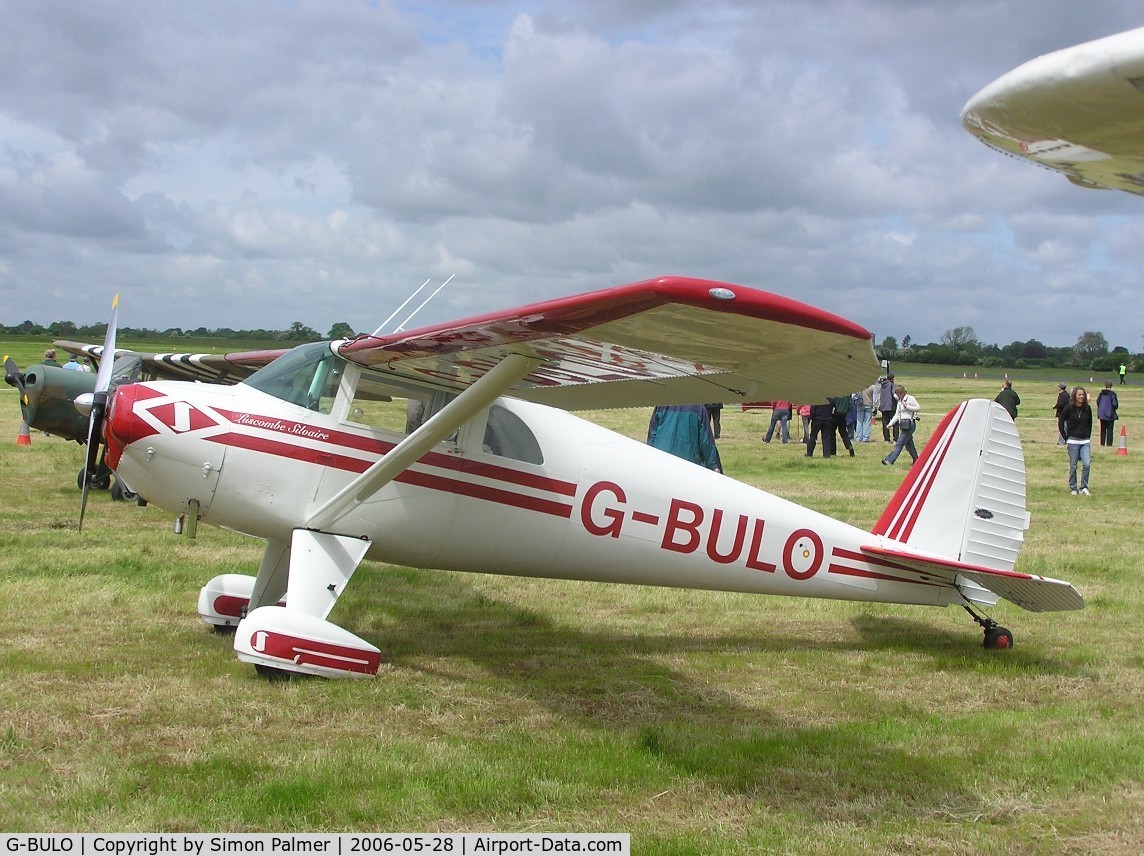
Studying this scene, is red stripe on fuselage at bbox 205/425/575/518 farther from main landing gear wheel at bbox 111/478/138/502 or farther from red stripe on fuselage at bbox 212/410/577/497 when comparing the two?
main landing gear wheel at bbox 111/478/138/502

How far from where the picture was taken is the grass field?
411 cm

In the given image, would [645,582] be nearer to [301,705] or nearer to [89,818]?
[301,705]

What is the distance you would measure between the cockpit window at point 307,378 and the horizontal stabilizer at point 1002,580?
4017 millimetres

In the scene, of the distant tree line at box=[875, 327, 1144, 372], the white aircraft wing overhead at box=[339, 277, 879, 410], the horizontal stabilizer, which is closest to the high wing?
the white aircraft wing overhead at box=[339, 277, 879, 410]

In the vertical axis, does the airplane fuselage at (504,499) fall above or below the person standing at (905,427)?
below

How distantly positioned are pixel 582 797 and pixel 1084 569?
7.70 metres

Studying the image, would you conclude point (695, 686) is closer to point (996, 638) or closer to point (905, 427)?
point (996, 638)

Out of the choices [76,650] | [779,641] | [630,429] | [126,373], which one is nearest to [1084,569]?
[779,641]

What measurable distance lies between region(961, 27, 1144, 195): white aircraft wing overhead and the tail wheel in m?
5.63

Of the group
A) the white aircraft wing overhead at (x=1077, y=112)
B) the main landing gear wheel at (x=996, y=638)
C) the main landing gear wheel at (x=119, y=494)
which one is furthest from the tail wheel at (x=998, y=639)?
the main landing gear wheel at (x=119, y=494)

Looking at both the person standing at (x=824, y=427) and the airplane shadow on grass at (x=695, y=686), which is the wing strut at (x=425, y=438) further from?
the person standing at (x=824, y=427)

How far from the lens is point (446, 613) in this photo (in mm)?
8156

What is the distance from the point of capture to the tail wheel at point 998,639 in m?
7.23

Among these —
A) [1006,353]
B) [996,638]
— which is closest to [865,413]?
[996,638]
